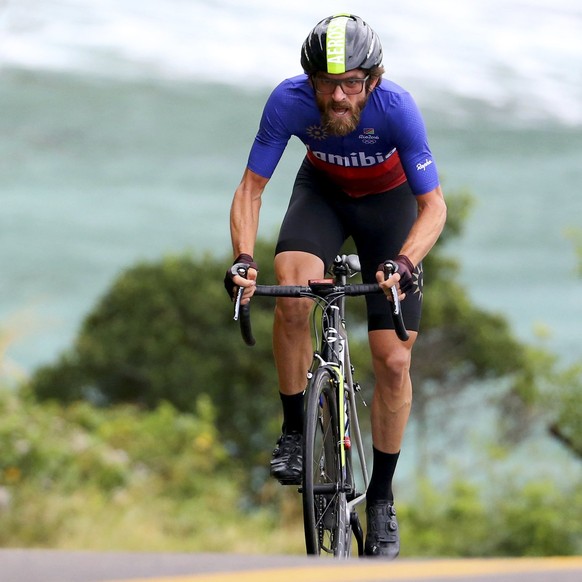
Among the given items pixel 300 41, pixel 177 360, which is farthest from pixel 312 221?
pixel 300 41

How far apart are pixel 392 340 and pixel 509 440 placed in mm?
13600

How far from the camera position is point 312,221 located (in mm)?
5762

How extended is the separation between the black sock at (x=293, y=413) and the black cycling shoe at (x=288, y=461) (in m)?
0.06

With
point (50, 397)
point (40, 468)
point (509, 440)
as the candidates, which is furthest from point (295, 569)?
point (509, 440)

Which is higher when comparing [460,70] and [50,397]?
[460,70]

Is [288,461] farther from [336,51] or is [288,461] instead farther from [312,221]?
[336,51]

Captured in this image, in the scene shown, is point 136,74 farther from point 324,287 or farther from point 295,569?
point 295,569

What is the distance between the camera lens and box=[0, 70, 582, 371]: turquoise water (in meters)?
23.5

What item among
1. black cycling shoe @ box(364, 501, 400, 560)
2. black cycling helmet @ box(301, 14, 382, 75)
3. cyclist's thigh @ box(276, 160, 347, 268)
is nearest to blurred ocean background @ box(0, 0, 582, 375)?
cyclist's thigh @ box(276, 160, 347, 268)

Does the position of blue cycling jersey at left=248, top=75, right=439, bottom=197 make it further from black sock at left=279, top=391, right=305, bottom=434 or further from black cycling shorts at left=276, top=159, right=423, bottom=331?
black sock at left=279, top=391, right=305, bottom=434

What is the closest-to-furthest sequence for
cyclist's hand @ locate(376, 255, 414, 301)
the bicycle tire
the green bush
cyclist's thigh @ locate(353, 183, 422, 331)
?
1. cyclist's hand @ locate(376, 255, 414, 301)
2. the bicycle tire
3. cyclist's thigh @ locate(353, 183, 422, 331)
4. the green bush

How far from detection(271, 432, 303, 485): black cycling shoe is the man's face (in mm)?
1409

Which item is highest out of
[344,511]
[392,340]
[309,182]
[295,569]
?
[309,182]

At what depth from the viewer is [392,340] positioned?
18.5ft
